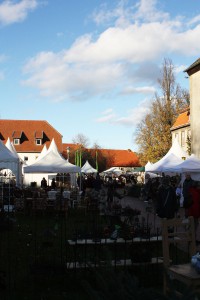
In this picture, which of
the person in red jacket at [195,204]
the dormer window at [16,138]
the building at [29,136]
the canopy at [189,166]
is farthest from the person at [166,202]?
the dormer window at [16,138]

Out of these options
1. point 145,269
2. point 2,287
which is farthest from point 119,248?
point 2,287

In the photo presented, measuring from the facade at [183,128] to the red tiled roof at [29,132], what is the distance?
21.0 metres

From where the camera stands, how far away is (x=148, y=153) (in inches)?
2110

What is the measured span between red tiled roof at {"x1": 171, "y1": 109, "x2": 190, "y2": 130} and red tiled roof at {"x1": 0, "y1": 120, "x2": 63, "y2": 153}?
21.2 m

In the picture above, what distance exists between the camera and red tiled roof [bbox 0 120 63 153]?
67.9 meters

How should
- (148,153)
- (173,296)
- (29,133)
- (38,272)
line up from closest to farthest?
(173,296) → (38,272) → (148,153) → (29,133)

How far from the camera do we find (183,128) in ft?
169

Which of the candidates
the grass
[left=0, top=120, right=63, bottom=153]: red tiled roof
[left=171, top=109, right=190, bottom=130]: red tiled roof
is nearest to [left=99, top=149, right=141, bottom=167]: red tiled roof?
[left=0, top=120, right=63, bottom=153]: red tiled roof

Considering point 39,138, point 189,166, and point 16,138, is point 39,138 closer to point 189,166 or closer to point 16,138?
point 16,138

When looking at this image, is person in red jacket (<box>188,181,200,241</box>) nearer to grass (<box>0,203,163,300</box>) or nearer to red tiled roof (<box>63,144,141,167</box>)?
grass (<box>0,203,163,300</box>)

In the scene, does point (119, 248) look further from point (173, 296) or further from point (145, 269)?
point (173, 296)

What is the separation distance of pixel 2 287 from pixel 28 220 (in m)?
10.4

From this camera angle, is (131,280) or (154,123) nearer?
(131,280)

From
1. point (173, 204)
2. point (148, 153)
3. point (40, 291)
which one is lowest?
point (40, 291)
